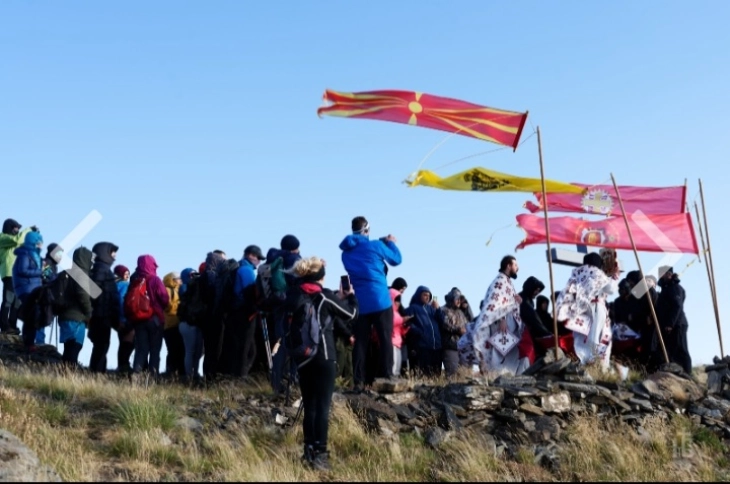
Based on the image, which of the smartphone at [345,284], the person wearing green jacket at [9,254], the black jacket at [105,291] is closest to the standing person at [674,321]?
the smartphone at [345,284]

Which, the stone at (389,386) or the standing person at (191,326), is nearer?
the stone at (389,386)

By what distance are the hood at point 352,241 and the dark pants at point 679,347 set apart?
4925 millimetres

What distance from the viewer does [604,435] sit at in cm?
1131

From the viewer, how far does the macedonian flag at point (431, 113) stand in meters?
14.9

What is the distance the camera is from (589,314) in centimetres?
1425

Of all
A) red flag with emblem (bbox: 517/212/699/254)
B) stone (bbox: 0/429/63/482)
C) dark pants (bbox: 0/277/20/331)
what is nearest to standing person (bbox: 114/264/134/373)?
dark pants (bbox: 0/277/20/331)

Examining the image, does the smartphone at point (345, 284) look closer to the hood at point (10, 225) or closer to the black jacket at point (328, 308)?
the black jacket at point (328, 308)

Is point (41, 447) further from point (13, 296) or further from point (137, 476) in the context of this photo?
point (13, 296)

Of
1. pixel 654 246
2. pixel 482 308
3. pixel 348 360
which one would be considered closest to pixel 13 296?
pixel 348 360

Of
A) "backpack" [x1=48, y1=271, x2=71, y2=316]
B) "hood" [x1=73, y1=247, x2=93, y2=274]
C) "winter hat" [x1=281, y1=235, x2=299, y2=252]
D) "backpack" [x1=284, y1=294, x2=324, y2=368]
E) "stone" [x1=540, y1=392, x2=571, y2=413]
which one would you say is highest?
"hood" [x1=73, y1=247, x2=93, y2=274]

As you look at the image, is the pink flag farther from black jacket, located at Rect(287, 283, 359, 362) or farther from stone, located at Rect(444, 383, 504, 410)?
black jacket, located at Rect(287, 283, 359, 362)

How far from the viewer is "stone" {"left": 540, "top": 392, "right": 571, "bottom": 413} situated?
12.1 metres

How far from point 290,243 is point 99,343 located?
4.38 meters

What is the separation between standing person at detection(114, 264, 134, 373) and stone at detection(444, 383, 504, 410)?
5.80 meters
